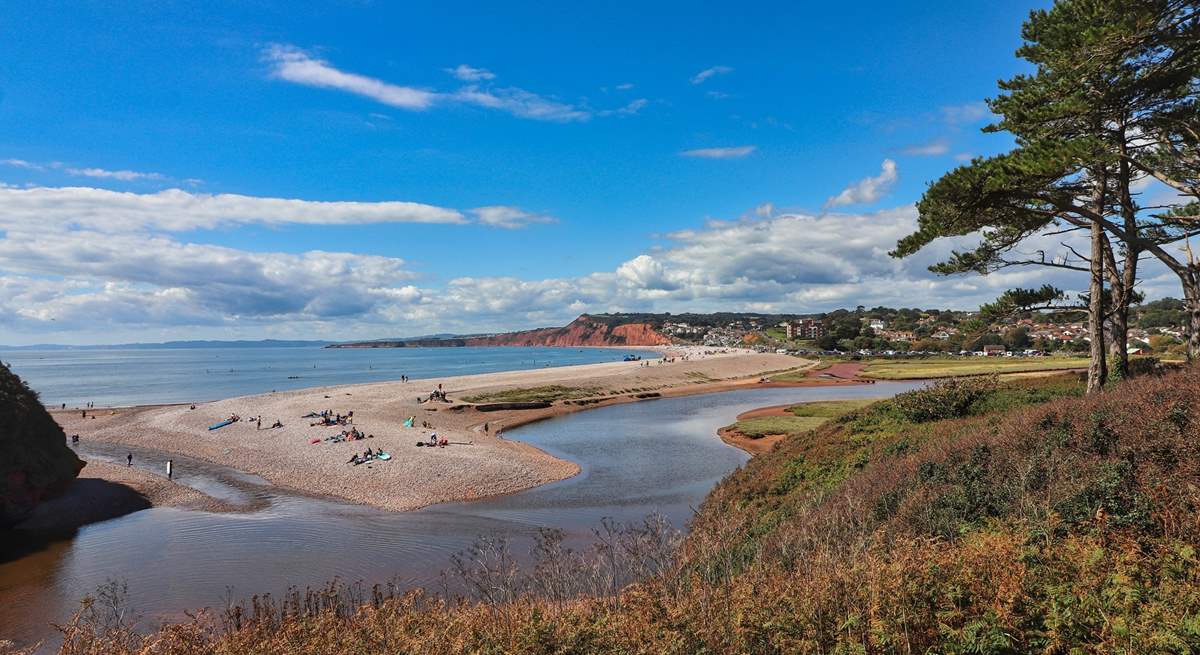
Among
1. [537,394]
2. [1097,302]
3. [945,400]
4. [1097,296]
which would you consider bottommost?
[537,394]

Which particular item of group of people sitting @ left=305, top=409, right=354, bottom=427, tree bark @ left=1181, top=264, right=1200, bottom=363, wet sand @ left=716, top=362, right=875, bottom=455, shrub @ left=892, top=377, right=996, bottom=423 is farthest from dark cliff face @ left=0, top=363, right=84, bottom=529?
tree bark @ left=1181, top=264, right=1200, bottom=363

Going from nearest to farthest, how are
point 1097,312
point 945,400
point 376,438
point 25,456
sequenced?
point 1097,312 < point 945,400 < point 25,456 < point 376,438

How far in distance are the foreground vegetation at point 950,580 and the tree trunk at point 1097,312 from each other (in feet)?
20.8

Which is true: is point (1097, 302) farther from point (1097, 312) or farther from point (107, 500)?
point (107, 500)

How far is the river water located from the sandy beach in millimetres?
1869

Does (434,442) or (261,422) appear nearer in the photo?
(434,442)

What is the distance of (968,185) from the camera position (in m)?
16.3

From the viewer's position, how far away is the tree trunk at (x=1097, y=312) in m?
19.0

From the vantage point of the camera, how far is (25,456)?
2677cm

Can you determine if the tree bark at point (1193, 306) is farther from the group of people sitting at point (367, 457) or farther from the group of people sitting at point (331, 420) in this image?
the group of people sitting at point (331, 420)

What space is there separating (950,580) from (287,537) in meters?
23.4

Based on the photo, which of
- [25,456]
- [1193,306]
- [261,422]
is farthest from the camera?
[261,422]

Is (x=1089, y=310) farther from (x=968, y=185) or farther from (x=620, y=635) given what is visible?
(x=620, y=635)

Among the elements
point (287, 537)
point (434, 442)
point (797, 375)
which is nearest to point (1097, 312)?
point (287, 537)
